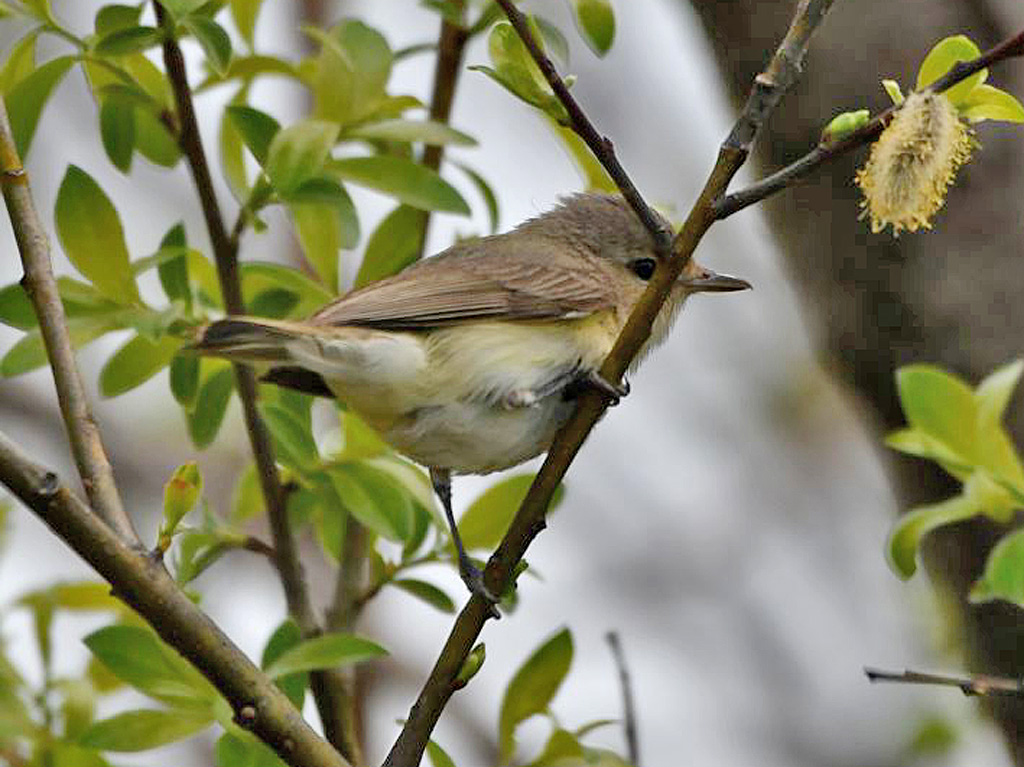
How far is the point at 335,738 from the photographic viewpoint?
7.72ft

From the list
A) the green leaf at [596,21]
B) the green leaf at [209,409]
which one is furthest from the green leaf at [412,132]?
the green leaf at [209,409]

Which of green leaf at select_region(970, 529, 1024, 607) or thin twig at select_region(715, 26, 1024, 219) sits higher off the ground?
thin twig at select_region(715, 26, 1024, 219)

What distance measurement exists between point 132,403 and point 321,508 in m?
3.20

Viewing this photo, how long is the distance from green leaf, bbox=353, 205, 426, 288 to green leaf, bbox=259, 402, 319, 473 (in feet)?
1.41

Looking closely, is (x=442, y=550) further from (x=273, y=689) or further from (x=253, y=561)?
(x=253, y=561)

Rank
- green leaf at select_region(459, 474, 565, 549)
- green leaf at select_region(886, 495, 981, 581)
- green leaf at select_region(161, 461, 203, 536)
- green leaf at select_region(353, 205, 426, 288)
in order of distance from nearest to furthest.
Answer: green leaf at select_region(886, 495, 981, 581), green leaf at select_region(161, 461, 203, 536), green leaf at select_region(459, 474, 565, 549), green leaf at select_region(353, 205, 426, 288)

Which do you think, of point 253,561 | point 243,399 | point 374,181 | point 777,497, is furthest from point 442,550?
point 777,497

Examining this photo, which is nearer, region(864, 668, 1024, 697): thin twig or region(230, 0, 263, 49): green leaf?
region(864, 668, 1024, 697): thin twig

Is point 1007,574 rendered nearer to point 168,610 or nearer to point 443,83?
point 168,610

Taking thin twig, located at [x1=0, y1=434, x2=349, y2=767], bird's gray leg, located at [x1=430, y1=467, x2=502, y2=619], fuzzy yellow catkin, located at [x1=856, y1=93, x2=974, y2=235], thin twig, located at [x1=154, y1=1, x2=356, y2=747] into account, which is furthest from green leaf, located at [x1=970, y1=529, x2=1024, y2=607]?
thin twig, located at [x1=154, y1=1, x2=356, y2=747]

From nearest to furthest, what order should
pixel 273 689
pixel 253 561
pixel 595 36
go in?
pixel 273 689 → pixel 595 36 → pixel 253 561

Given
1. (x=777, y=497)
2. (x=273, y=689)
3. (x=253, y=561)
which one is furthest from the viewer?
(x=777, y=497)

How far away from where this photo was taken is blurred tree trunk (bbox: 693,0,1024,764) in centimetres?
284

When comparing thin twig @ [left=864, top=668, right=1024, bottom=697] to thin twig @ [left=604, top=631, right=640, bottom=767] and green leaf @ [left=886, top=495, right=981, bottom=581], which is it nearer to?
green leaf @ [left=886, top=495, right=981, bottom=581]
